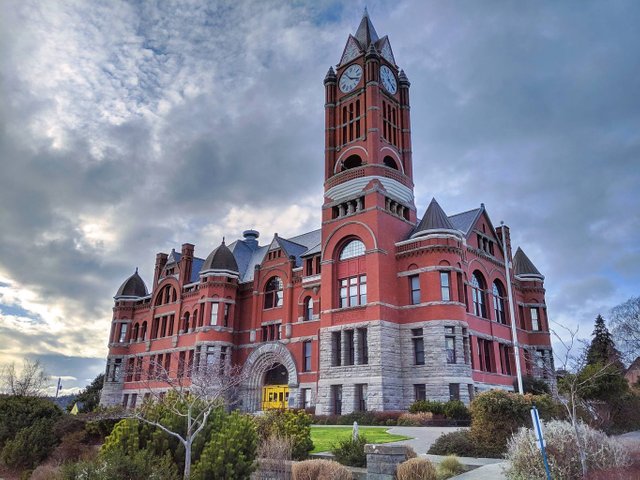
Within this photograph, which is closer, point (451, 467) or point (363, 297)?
point (451, 467)

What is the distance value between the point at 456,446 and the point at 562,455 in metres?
6.59

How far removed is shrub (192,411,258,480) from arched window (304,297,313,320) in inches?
1198

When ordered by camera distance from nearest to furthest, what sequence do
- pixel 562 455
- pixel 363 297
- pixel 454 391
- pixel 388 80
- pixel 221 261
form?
pixel 562 455 → pixel 454 391 → pixel 363 297 → pixel 388 80 → pixel 221 261

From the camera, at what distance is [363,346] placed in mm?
36438

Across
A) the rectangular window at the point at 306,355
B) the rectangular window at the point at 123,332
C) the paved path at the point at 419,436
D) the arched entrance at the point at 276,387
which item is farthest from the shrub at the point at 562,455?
the rectangular window at the point at 123,332

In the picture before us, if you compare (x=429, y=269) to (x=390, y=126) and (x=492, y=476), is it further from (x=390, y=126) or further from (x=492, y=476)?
(x=492, y=476)

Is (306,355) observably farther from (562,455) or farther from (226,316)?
(562,455)

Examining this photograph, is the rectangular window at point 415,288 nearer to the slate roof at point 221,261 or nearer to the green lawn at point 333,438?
the green lawn at point 333,438

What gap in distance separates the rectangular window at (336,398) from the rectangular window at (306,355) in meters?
5.60

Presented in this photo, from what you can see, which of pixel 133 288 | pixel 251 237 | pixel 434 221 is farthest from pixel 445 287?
pixel 133 288

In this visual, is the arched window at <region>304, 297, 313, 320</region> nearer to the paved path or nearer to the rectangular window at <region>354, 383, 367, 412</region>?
the rectangular window at <region>354, 383, 367, 412</region>

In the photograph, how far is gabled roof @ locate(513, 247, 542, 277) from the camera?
48.8 meters

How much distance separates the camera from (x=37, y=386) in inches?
2295

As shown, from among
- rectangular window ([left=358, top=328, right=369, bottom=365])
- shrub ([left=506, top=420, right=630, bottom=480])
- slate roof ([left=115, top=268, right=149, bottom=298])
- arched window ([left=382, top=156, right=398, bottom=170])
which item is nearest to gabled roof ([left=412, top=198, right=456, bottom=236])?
arched window ([left=382, top=156, right=398, bottom=170])
